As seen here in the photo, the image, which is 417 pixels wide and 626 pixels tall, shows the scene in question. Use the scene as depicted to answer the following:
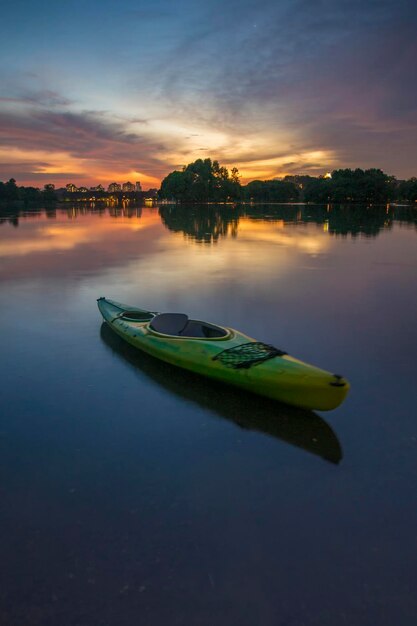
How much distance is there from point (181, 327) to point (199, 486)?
4285 millimetres

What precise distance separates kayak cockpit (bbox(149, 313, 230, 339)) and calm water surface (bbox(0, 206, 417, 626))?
2.65ft

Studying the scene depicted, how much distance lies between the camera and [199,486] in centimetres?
511

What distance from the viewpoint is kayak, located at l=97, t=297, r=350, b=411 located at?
245 inches

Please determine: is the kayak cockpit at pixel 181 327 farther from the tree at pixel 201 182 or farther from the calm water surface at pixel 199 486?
the tree at pixel 201 182

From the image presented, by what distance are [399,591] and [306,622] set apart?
97 centimetres

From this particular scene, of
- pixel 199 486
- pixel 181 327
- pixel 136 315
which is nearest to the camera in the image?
pixel 199 486

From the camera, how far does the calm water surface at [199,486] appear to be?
3736 mm

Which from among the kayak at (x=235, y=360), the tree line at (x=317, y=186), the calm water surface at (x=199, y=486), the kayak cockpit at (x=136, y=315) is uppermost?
the tree line at (x=317, y=186)

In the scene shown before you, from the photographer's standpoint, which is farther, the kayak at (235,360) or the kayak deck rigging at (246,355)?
the kayak deck rigging at (246,355)

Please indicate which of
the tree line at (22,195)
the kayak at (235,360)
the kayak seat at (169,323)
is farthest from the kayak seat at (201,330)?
the tree line at (22,195)

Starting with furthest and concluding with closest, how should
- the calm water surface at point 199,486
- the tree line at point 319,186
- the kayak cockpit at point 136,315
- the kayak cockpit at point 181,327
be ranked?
the tree line at point 319,186, the kayak cockpit at point 136,315, the kayak cockpit at point 181,327, the calm water surface at point 199,486

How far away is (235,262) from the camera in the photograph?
2155 centimetres

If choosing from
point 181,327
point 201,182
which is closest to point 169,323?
point 181,327

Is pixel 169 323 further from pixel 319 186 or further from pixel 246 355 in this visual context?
pixel 319 186
